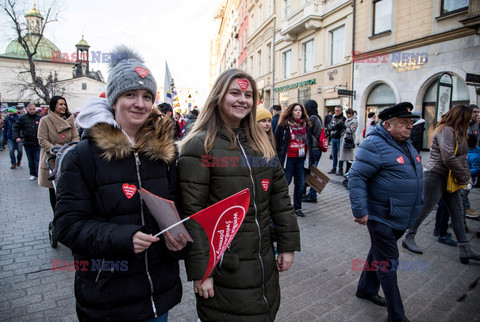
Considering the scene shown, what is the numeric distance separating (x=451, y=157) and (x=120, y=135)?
413 centimetres

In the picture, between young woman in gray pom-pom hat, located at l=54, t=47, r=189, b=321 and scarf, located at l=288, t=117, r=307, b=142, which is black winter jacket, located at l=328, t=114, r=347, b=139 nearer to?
scarf, located at l=288, t=117, r=307, b=142

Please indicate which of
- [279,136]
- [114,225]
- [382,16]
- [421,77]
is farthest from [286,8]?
[114,225]

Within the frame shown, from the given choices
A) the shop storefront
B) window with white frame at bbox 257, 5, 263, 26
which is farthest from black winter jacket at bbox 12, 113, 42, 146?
window with white frame at bbox 257, 5, 263, 26

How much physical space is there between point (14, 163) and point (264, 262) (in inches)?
499

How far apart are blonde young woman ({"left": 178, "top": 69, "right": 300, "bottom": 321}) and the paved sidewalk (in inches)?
49.1

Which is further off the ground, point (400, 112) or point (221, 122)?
point (400, 112)

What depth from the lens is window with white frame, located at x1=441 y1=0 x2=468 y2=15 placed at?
11828 mm

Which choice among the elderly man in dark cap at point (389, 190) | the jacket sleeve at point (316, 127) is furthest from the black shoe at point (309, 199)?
the elderly man in dark cap at point (389, 190)

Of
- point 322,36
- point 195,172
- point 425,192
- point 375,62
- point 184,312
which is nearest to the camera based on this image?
point 195,172

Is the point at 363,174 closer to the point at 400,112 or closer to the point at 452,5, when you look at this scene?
the point at 400,112

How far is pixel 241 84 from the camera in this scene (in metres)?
1.97

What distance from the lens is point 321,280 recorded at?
348cm

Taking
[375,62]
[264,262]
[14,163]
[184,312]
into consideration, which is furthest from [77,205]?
[375,62]

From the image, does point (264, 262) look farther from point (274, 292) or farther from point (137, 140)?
point (137, 140)
